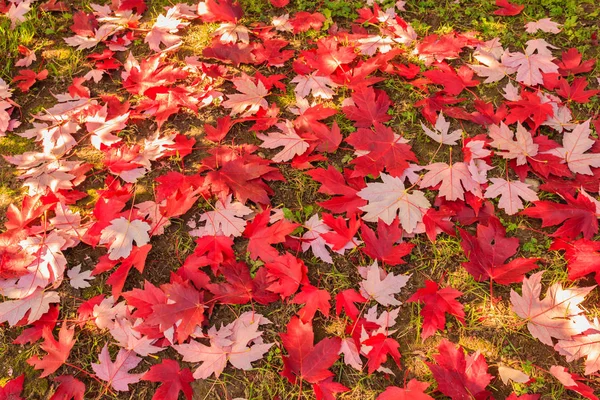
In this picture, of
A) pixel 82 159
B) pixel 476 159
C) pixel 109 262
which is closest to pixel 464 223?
pixel 476 159

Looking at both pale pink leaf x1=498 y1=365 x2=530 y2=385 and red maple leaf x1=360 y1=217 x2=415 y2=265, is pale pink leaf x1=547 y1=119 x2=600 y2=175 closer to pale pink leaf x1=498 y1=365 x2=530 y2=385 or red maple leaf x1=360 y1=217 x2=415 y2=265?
red maple leaf x1=360 y1=217 x2=415 y2=265

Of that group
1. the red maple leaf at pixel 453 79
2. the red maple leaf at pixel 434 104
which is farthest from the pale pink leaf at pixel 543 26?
the red maple leaf at pixel 434 104

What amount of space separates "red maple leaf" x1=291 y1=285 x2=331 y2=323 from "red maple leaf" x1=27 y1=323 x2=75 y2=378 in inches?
39.0

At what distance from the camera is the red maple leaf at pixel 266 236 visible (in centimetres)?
211

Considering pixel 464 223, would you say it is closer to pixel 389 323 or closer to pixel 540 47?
pixel 389 323

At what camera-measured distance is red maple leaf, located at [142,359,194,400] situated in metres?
1.81

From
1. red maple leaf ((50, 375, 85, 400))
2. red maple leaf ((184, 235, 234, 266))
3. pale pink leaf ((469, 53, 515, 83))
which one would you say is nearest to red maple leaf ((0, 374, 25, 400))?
red maple leaf ((50, 375, 85, 400))

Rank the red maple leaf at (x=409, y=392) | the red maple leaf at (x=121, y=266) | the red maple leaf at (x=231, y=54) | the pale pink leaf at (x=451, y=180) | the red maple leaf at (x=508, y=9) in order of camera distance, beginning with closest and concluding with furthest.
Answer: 1. the red maple leaf at (x=409, y=392)
2. the red maple leaf at (x=121, y=266)
3. the pale pink leaf at (x=451, y=180)
4. the red maple leaf at (x=231, y=54)
5. the red maple leaf at (x=508, y=9)

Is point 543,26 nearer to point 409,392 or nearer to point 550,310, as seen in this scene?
point 550,310

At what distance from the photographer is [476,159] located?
233 cm

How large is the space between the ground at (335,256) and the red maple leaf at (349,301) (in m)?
0.06

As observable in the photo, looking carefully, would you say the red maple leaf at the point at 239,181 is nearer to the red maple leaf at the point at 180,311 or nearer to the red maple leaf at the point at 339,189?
the red maple leaf at the point at 339,189

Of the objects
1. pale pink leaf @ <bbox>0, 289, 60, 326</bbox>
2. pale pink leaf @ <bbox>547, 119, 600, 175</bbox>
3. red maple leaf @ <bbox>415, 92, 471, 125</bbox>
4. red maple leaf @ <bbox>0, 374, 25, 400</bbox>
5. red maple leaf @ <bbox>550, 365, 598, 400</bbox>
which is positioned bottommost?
red maple leaf @ <bbox>0, 374, 25, 400</bbox>

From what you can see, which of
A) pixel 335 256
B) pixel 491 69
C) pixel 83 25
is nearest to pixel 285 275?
pixel 335 256
